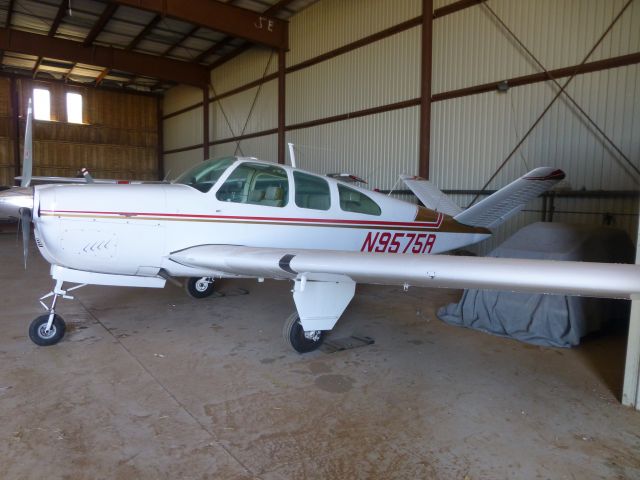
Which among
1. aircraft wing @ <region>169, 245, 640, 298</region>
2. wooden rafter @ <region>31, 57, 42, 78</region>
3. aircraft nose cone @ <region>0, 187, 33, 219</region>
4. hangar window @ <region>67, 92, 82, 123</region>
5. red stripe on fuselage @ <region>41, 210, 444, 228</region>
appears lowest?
aircraft wing @ <region>169, 245, 640, 298</region>

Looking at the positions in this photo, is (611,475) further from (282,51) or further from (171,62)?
(171,62)

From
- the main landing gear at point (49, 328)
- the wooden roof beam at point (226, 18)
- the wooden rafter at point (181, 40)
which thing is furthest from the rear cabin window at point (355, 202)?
the wooden rafter at point (181, 40)

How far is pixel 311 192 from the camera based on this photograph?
4.94m

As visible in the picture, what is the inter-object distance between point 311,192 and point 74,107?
70.1 feet

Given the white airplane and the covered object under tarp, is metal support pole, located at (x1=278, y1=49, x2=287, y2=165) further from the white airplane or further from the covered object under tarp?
the covered object under tarp

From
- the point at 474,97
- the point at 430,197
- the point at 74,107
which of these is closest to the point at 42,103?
the point at 74,107

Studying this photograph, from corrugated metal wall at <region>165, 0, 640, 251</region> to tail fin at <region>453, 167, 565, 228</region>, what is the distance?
2347 millimetres

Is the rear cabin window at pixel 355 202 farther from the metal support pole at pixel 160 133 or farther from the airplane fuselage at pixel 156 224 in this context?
the metal support pole at pixel 160 133

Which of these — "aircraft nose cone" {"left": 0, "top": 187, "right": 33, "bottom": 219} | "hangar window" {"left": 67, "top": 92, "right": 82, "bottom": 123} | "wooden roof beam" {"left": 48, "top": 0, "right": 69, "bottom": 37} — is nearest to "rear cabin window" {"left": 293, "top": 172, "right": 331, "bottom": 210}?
"aircraft nose cone" {"left": 0, "top": 187, "right": 33, "bottom": 219}

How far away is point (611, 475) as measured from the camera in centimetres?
235

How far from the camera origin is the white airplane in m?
3.40

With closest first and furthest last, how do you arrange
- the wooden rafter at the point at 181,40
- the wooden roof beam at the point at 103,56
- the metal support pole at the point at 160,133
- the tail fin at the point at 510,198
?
the tail fin at the point at 510,198
the wooden rafter at the point at 181,40
the wooden roof beam at the point at 103,56
the metal support pole at the point at 160,133

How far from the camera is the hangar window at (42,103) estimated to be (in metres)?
20.8

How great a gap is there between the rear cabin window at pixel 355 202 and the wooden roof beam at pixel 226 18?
865 centimetres
